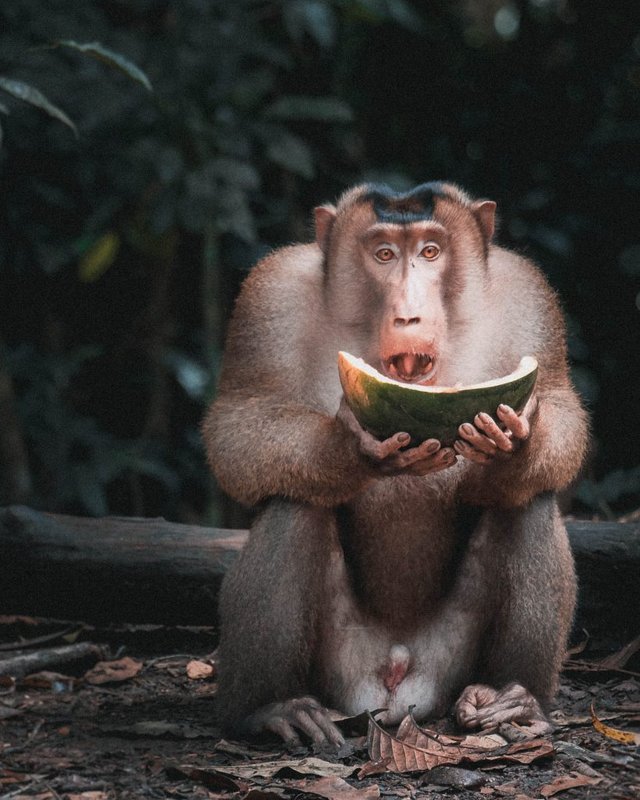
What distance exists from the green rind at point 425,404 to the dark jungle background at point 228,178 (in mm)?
3772

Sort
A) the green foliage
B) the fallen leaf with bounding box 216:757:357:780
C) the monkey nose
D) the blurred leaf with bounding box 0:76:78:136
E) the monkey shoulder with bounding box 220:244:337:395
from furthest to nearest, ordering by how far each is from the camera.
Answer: the green foliage → the blurred leaf with bounding box 0:76:78:136 → the monkey shoulder with bounding box 220:244:337:395 → the monkey nose → the fallen leaf with bounding box 216:757:357:780

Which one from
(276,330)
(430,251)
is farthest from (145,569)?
(430,251)

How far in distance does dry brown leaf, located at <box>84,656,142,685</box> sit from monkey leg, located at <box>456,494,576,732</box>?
1.76 metres

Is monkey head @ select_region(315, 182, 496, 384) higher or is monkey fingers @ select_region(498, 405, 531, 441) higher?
monkey head @ select_region(315, 182, 496, 384)

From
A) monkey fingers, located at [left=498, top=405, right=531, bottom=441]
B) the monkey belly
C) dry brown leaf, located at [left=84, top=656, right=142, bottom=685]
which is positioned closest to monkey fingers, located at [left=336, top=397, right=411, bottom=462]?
monkey fingers, located at [left=498, top=405, right=531, bottom=441]

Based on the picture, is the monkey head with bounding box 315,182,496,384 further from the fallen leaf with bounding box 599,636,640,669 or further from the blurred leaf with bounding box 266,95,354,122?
the blurred leaf with bounding box 266,95,354,122

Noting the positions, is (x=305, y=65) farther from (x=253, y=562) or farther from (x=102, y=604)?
(x=253, y=562)

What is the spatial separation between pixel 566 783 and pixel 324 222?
2.36 metres

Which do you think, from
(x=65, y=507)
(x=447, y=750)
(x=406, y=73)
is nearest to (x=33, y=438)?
(x=65, y=507)

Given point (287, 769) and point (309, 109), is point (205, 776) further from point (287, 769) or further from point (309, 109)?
point (309, 109)

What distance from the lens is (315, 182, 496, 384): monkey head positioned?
4648 mm

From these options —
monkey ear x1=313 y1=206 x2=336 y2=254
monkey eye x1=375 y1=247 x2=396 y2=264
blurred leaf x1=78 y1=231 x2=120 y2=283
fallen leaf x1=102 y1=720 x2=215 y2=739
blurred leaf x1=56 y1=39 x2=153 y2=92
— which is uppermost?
blurred leaf x1=56 y1=39 x2=153 y2=92

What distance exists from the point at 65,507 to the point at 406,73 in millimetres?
4319

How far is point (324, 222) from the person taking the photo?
197 inches
